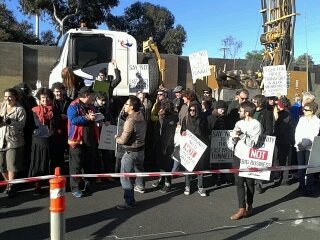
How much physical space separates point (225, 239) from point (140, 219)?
4.28ft

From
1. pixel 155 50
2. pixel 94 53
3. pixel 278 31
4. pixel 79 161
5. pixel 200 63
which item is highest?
pixel 278 31

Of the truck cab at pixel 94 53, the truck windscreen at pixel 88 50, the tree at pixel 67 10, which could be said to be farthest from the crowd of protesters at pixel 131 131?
the tree at pixel 67 10

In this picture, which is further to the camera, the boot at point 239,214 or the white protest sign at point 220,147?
the white protest sign at point 220,147

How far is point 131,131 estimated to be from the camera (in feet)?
22.2

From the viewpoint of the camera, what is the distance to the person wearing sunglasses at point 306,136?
7891 mm

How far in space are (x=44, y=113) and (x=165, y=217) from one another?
8.69 feet

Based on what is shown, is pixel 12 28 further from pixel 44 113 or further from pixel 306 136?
pixel 306 136

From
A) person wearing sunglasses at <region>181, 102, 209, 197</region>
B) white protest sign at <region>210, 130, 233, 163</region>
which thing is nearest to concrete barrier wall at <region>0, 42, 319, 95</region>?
white protest sign at <region>210, 130, 233, 163</region>

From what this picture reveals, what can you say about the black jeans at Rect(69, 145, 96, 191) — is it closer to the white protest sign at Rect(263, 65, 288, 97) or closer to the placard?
the placard

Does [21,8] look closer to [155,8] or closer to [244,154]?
[155,8]

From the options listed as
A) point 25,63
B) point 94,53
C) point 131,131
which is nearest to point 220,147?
point 131,131

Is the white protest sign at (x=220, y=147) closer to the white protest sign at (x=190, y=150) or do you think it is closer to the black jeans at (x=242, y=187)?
the white protest sign at (x=190, y=150)

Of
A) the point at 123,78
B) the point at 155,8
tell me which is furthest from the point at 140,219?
the point at 155,8

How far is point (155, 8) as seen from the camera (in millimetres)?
42188
